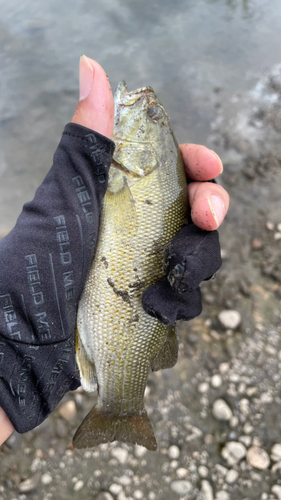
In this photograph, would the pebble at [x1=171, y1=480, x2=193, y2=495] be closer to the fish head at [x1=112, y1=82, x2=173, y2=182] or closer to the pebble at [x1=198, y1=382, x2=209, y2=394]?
the pebble at [x1=198, y1=382, x2=209, y2=394]

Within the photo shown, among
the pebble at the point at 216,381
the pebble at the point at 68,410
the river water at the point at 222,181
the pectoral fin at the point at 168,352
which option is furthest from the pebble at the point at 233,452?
the pebble at the point at 68,410

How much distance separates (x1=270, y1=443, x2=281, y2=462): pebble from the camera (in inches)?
98.4

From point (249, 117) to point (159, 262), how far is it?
4.65 m

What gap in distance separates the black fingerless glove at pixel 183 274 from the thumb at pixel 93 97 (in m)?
0.83

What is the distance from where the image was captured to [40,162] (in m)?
4.58

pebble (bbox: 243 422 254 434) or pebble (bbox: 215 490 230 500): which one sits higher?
pebble (bbox: 243 422 254 434)

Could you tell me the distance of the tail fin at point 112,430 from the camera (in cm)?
202

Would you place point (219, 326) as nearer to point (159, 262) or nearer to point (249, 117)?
point (159, 262)

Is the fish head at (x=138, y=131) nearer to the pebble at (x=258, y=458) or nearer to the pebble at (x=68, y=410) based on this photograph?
the pebble at (x=68, y=410)

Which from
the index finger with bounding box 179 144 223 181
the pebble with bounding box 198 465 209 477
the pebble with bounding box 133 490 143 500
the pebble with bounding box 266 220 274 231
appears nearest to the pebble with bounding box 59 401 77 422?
the pebble with bounding box 133 490 143 500

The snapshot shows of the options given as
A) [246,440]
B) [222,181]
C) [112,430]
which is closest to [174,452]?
[246,440]

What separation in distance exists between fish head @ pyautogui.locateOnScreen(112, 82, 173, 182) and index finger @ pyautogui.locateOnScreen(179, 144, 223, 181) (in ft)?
0.78

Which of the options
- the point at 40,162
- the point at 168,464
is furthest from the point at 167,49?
the point at 168,464

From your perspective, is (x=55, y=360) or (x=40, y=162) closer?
(x=55, y=360)
